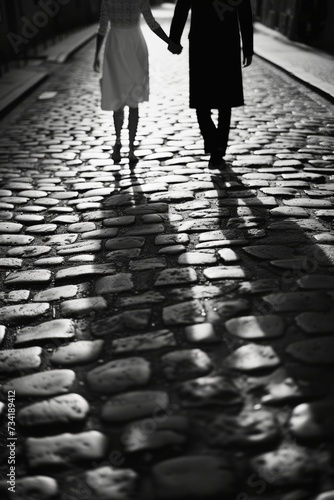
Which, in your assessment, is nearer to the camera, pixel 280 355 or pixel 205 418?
pixel 205 418

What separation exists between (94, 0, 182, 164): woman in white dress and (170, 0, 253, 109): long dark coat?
29 centimetres

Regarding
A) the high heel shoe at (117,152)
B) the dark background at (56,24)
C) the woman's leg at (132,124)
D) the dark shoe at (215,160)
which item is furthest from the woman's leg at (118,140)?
the dark background at (56,24)

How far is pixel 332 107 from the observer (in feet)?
31.1

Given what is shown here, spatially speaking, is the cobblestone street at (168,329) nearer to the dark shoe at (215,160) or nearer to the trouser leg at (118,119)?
the dark shoe at (215,160)

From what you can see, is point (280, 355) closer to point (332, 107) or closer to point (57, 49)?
point (332, 107)

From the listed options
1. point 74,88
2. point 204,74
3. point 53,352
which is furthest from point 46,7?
point 53,352

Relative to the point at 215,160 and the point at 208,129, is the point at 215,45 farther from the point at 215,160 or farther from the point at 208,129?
the point at 215,160

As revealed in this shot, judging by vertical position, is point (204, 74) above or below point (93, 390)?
above

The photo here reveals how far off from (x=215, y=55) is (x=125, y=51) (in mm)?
971

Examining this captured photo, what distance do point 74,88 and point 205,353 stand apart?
1099cm

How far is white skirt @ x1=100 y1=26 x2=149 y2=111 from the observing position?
6.12 metres

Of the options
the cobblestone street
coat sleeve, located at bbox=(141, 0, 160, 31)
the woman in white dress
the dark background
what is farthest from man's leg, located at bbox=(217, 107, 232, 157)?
the dark background

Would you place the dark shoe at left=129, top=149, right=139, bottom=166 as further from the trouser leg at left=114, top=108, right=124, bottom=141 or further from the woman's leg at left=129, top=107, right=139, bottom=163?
the trouser leg at left=114, top=108, right=124, bottom=141

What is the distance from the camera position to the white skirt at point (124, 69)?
612 centimetres
